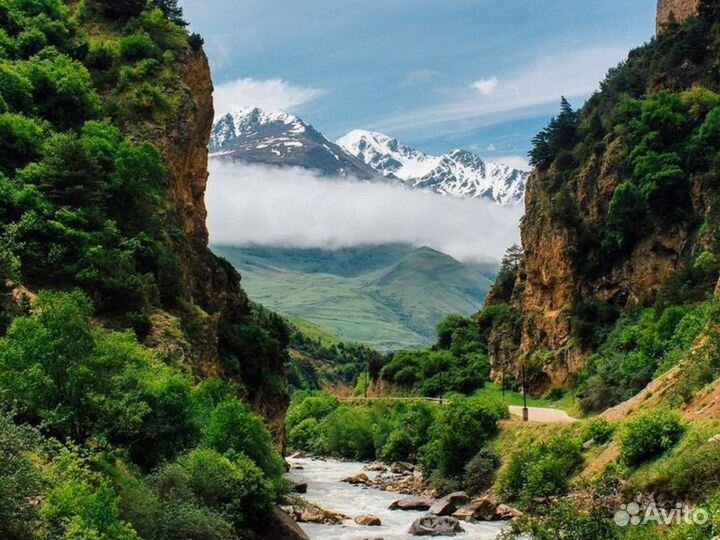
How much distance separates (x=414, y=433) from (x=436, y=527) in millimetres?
38086

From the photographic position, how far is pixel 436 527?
41.7m

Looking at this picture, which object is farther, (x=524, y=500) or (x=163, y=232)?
(x=163, y=232)

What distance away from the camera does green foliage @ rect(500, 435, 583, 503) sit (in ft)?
137

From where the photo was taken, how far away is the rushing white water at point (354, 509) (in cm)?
→ 4103

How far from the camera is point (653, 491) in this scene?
30453 mm

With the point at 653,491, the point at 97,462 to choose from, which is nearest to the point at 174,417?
the point at 97,462

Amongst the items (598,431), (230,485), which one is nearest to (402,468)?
(598,431)

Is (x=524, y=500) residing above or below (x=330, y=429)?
above

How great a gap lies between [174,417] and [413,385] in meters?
89.0

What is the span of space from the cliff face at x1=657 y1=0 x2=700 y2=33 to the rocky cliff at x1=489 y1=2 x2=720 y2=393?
46.8 feet

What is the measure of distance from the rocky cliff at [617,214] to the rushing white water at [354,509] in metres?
30.0

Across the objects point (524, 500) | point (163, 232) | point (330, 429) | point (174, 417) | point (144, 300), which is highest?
point (163, 232)

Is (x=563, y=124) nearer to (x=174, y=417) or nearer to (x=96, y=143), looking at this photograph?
(x=96, y=143)

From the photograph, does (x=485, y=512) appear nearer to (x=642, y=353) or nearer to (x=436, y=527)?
(x=436, y=527)
